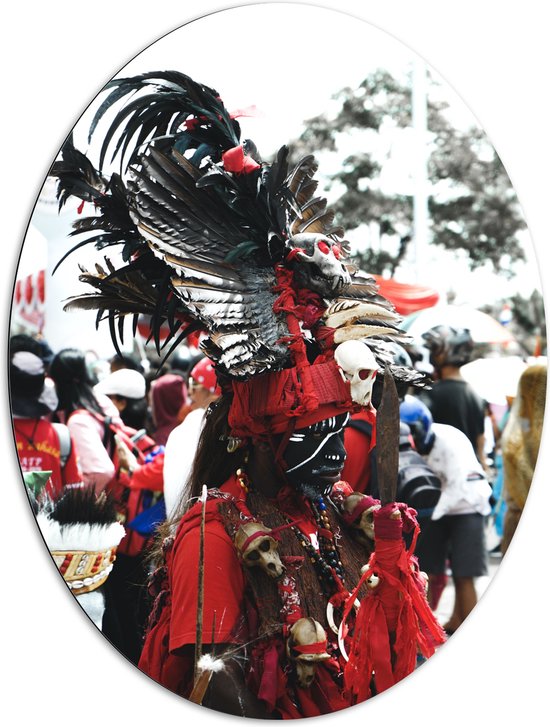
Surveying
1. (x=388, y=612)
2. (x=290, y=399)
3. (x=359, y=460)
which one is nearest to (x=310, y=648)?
(x=388, y=612)

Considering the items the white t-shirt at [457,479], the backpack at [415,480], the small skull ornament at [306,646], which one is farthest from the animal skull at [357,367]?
the white t-shirt at [457,479]

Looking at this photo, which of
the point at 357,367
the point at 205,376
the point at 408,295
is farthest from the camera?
the point at 408,295

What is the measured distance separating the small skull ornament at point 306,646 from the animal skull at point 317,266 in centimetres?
48

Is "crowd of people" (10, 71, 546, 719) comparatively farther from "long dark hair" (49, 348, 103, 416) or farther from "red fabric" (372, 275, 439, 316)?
"red fabric" (372, 275, 439, 316)

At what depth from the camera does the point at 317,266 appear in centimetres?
114

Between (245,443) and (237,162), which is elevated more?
(237,162)

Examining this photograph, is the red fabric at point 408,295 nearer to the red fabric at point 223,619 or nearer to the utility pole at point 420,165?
the utility pole at point 420,165

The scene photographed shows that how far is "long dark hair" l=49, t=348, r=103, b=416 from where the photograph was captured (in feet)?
4.99

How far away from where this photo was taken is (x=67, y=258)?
1299mm

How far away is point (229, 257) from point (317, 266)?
129 mm

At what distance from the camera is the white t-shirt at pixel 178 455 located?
5.44 feet

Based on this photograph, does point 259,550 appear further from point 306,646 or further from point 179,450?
point 179,450

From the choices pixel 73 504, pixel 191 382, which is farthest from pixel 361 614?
pixel 191 382

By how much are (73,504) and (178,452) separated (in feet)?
1.36
